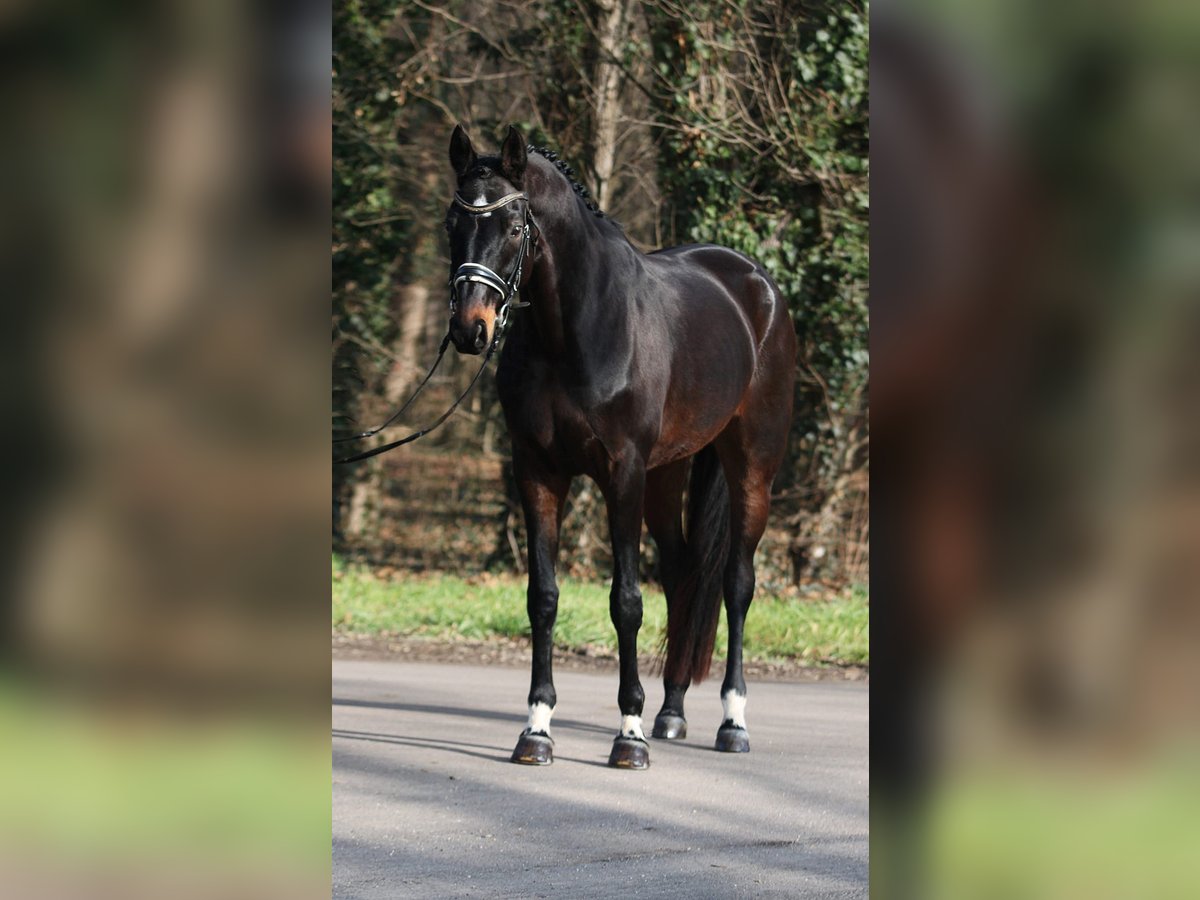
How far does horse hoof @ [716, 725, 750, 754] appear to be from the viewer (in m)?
6.85

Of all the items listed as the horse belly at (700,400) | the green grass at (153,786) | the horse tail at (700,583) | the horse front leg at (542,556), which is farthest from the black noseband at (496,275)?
the green grass at (153,786)

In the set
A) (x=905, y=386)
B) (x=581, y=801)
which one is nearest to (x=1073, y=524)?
(x=905, y=386)

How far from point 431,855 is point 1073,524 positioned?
3.46 metres

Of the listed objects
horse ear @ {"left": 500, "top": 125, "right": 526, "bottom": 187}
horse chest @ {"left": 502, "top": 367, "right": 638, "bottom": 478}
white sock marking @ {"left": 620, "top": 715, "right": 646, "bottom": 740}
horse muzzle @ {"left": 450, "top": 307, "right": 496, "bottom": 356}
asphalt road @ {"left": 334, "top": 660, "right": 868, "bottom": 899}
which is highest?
horse ear @ {"left": 500, "top": 125, "right": 526, "bottom": 187}

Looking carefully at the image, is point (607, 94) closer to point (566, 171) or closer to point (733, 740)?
point (566, 171)

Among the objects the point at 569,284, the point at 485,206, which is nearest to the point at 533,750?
the point at 569,284

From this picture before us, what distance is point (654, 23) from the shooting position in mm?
13445

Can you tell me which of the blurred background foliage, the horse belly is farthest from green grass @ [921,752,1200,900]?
the blurred background foliage

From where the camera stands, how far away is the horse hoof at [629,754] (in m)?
6.33

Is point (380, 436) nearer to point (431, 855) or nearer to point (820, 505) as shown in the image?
point (820, 505)

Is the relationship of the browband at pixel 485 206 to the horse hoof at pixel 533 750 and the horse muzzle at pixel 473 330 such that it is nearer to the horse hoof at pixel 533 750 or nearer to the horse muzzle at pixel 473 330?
the horse muzzle at pixel 473 330

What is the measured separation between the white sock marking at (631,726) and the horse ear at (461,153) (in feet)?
7.43

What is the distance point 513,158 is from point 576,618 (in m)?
5.69

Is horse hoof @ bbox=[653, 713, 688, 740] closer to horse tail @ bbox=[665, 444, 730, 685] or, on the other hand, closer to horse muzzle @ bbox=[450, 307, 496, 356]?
horse tail @ bbox=[665, 444, 730, 685]
